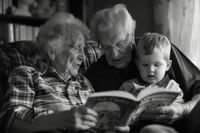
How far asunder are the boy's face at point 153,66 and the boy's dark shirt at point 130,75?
0.12 m

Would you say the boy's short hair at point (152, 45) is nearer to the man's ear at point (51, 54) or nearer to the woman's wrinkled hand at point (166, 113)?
the woman's wrinkled hand at point (166, 113)

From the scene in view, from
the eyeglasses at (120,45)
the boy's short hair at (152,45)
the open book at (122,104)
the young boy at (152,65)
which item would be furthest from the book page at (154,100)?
the eyeglasses at (120,45)

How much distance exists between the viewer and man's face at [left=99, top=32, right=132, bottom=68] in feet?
5.80

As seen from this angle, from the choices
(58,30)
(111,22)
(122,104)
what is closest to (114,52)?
(111,22)

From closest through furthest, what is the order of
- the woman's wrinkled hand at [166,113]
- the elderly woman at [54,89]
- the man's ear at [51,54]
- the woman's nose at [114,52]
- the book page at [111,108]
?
the book page at [111,108] → the elderly woman at [54,89] → the woman's wrinkled hand at [166,113] → the man's ear at [51,54] → the woman's nose at [114,52]

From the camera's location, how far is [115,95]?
1263 mm

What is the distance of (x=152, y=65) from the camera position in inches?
66.7

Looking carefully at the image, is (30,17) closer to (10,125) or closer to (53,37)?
(53,37)

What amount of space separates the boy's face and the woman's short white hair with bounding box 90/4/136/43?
18cm

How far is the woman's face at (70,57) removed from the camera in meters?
1.65

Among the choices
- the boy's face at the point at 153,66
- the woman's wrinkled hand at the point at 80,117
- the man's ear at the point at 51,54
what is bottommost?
the woman's wrinkled hand at the point at 80,117

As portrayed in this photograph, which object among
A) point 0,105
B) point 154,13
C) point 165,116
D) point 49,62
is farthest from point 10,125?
point 154,13

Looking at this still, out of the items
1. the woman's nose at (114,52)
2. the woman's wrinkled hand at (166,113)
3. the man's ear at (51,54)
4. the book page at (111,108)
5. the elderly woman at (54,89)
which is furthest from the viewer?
the woman's nose at (114,52)

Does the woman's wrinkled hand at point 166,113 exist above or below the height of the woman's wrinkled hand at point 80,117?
below
